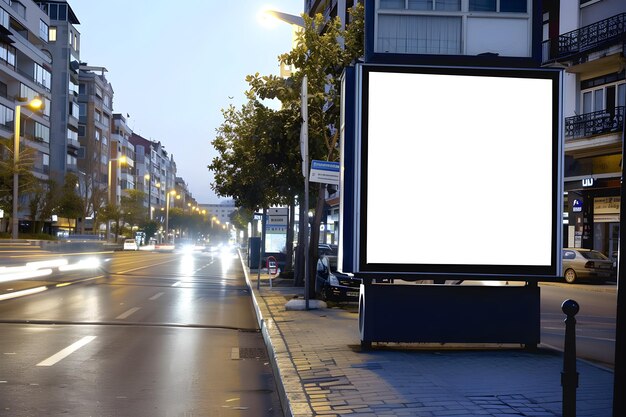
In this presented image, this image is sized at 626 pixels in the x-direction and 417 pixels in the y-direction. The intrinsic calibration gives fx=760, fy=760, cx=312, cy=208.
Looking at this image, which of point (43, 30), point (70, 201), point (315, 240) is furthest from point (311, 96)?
point (43, 30)

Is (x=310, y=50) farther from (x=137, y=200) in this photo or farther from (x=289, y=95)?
(x=137, y=200)

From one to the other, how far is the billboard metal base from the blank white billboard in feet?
1.14

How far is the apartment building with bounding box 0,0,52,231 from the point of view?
63406 mm

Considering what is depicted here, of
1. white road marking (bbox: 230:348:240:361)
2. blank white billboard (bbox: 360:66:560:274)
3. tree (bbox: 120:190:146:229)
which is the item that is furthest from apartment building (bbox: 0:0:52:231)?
blank white billboard (bbox: 360:66:560:274)

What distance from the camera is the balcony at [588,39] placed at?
32.4 m

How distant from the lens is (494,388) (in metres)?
7.12

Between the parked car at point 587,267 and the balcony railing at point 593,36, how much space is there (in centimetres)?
923

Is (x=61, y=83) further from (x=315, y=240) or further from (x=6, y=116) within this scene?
(x=315, y=240)

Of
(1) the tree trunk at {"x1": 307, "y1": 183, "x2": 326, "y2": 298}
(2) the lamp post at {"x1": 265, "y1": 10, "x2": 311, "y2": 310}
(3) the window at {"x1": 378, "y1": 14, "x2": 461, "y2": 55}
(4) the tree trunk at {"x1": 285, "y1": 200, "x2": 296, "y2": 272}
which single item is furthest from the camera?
(4) the tree trunk at {"x1": 285, "y1": 200, "x2": 296, "y2": 272}

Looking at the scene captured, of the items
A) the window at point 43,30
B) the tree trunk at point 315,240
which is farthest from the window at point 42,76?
the tree trunk at point 315,240

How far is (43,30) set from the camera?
252ft

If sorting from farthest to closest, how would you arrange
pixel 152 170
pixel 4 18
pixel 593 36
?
pixel 152 170 → pixel 4 18 → pixel 593 36

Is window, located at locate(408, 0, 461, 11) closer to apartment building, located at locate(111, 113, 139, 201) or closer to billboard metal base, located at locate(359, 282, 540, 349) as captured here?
billboard metal base, located at locate(359, 282, 540, 349)

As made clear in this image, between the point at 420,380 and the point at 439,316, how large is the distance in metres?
2.04
